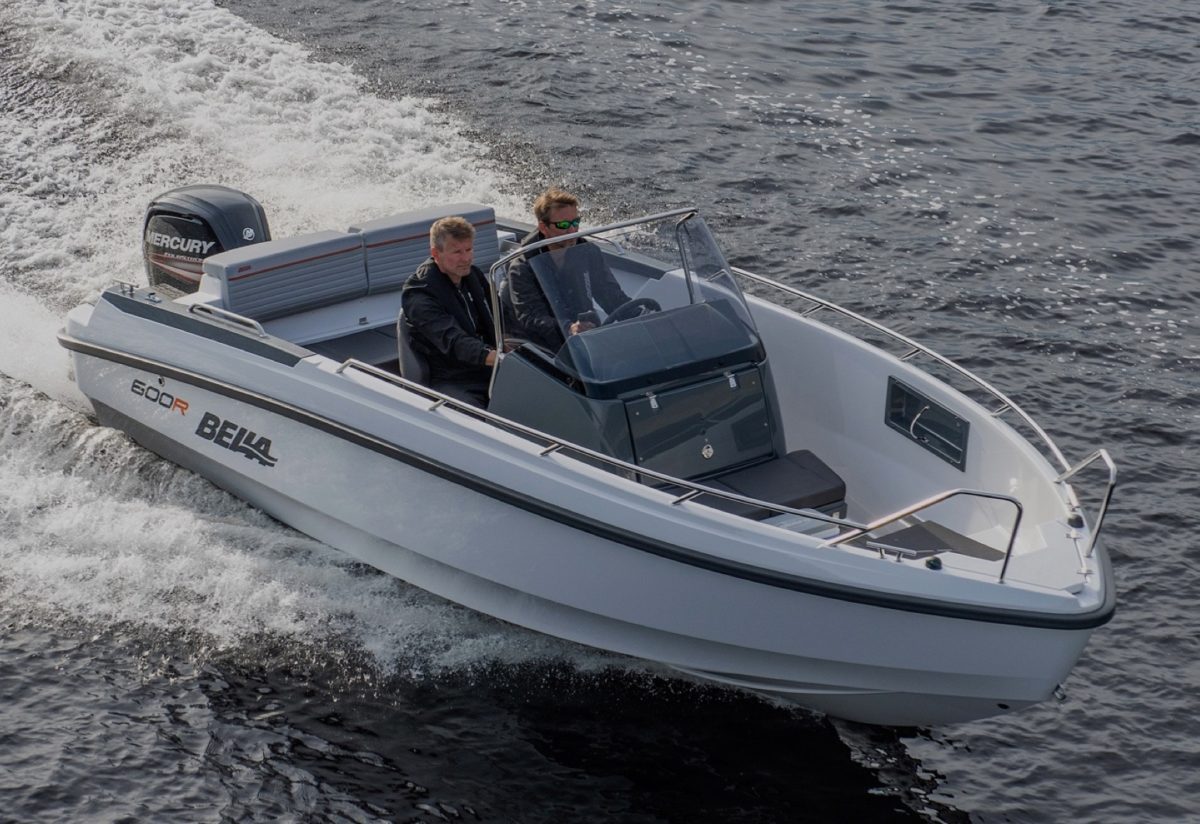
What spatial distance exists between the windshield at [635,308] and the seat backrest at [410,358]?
67cm

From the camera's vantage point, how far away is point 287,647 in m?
6.76

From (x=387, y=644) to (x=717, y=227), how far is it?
552 cm

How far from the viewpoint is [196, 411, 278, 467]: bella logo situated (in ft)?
23.2

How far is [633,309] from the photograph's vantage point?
6.64m

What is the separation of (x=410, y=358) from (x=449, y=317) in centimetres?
30

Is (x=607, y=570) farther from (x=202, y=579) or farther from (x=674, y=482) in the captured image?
(x=202, y=579)

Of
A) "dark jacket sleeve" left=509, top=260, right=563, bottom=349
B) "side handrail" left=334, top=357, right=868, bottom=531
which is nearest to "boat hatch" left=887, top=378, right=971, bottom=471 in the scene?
"side handrail" left=334, top=357, right=868, bottom=531

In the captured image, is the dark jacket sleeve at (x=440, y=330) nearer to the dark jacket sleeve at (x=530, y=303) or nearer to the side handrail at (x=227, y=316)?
the dark jacket sleeve at (x=530, y=303)

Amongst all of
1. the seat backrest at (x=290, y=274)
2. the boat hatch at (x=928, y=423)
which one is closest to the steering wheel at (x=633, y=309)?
the boat hatch at (x=928, y=423)

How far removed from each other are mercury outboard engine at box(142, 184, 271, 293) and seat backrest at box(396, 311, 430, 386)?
171 cm

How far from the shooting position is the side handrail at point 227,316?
7.06m

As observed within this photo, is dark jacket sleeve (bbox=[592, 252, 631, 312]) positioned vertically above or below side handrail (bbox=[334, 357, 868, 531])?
above

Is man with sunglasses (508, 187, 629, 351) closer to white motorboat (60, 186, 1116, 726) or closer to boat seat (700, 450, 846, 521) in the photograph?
white motorboat (60, 186, 1116, 726)

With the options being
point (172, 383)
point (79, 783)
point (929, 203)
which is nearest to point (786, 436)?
point (172, 383)
